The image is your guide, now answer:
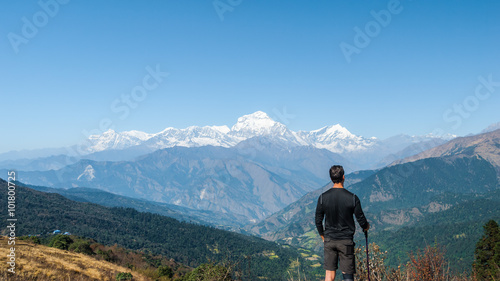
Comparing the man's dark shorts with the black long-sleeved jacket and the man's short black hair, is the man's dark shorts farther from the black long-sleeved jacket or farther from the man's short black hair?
the man's short black hair

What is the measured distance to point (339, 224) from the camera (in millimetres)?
8062

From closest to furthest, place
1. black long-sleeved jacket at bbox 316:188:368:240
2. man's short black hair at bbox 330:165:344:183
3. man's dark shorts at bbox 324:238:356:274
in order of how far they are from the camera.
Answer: man's dark shorts at bbox 324:238:356:274 → black long-sleeved jacket at bbox 316:188:368:240 → man's short black hair at bbox 330:165:344:183

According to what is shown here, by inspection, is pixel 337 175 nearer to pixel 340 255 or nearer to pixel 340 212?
pixel 340 212

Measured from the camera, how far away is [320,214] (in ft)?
27.3

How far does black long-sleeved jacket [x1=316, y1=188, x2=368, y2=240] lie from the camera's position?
7.98 m

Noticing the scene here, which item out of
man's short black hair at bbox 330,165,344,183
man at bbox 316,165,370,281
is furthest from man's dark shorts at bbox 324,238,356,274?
man's short black hair at bbox 330,165,344,183

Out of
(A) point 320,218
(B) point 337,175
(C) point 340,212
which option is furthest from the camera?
(A) point 320,218

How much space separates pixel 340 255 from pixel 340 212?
112 centimetres

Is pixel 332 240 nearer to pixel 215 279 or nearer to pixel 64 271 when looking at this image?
pixel 215 279

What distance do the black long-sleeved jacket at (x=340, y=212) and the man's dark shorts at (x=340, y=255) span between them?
0.15 m

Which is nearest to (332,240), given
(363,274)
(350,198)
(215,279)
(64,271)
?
(350,198)

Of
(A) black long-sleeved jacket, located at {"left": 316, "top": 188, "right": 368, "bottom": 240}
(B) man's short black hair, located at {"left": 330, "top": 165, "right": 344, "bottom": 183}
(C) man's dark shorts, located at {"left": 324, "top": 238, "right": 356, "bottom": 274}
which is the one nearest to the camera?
(C) man's dark shorts, located at {"left": 324, "top": 238, "right": 356, "bottom": 274}

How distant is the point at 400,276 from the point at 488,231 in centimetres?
5671

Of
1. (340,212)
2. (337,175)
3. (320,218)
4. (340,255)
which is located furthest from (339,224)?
(337,175)
